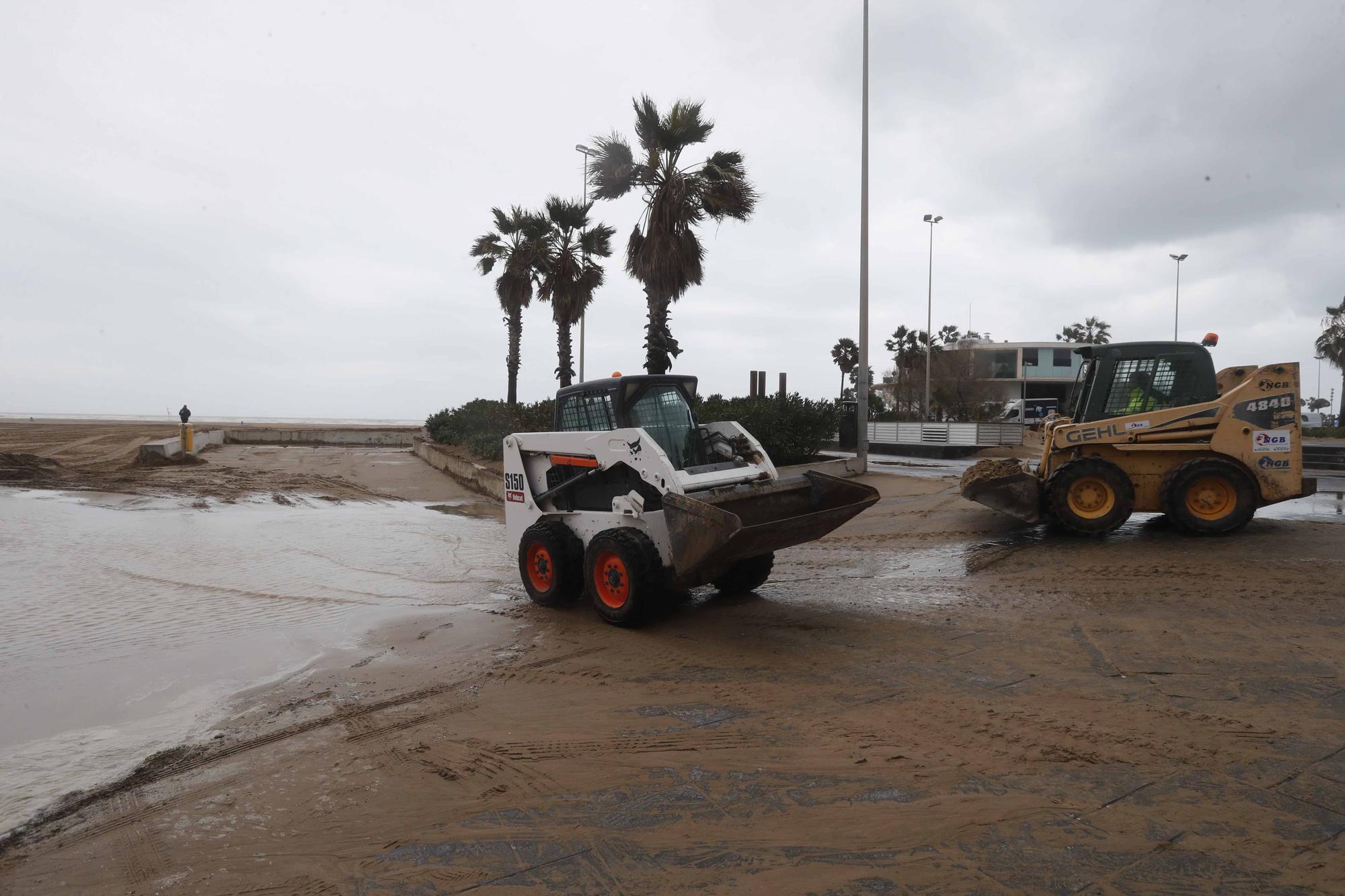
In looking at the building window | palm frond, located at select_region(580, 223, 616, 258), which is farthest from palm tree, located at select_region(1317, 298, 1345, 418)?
palm frond, located at select_region(580, 223, 616, 258)

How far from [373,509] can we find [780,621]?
10.6 meters

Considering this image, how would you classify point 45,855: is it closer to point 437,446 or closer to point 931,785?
point 931,785

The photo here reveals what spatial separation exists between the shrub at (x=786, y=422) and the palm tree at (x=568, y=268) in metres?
9.71

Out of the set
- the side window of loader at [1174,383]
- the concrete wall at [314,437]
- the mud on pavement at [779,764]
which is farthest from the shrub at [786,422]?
the concrete wall at [314,437]

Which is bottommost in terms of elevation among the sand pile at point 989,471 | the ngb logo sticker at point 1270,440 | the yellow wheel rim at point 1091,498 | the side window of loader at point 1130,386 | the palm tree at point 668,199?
the yellow wheel rim at point 1091,498

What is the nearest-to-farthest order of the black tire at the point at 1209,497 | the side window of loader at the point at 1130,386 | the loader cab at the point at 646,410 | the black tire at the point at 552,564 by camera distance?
the loader cab at the point at 646,410 → the black tire at the point at 552,564 → the black tire at the point at 1209,497 → the side window of loader at the point at 1130,386

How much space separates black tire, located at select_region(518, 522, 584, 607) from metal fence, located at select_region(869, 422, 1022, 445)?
2115cm

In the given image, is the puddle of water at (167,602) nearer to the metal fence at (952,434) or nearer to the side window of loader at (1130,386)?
the side window of loader at (1130,386)

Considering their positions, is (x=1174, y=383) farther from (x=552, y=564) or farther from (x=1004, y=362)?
(x=1004, y=362)

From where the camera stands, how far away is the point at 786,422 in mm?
17250

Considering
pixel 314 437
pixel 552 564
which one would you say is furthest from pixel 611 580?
pixel 314 437

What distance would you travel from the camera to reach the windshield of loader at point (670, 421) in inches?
287

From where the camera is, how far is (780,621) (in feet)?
22.9

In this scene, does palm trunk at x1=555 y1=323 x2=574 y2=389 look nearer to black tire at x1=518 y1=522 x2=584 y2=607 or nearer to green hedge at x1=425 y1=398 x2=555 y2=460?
green hedge at x1=425 y1=398 x2=555 y2=460
